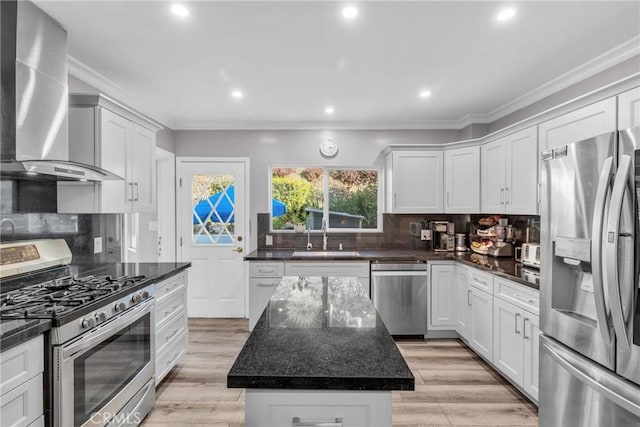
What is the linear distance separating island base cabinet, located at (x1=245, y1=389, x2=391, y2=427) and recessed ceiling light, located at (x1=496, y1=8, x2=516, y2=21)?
6.81ft

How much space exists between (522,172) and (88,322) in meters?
3.30

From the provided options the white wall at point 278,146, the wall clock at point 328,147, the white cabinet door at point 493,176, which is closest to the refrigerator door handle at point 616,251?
the white cabinet door at point 493,176

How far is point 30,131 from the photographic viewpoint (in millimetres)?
1694

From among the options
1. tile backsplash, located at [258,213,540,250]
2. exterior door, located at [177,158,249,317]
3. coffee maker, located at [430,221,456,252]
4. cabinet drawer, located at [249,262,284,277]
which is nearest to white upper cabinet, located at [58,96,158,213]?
cabinet drawer, located at [249,262,284,277]

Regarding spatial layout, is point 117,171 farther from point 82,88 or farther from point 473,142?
point 473,142

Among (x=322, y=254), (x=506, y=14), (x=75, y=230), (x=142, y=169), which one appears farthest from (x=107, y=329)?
(x=506, y=14)

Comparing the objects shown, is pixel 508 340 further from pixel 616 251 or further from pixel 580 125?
pixel 580 125

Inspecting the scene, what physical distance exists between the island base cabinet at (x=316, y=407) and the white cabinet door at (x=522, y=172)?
2396 mm

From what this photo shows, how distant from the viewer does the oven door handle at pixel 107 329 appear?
4.91 ft

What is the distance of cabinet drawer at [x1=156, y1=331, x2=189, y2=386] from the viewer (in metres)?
2.42

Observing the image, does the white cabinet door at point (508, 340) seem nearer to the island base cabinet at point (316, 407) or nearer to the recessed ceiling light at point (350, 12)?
the island base cabinet at point (316, 407)

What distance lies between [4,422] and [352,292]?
5.26 feet

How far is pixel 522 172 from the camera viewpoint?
2.84 meters

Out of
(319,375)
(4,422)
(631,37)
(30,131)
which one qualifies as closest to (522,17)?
(631,37)
